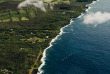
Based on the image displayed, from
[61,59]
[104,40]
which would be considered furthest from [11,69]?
[104,40]

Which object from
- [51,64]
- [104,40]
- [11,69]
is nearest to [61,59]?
[51,64]

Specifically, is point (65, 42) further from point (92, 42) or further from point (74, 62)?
point (74, 62)

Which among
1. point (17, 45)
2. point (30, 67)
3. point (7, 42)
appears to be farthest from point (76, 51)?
point (7, 42)

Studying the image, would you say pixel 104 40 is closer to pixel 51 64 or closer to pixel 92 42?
pixel 92 42

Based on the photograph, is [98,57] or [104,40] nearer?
[98,57]

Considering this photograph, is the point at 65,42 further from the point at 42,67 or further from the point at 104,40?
the point at 42,67

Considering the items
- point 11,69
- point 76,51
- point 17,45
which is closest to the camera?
point 11,69

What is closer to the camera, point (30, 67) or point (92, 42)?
point (30, 67)

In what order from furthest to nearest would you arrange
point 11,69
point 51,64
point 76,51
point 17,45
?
1. point 17,45
2. point 76,51
3. point 51,64
4. point 11,69
